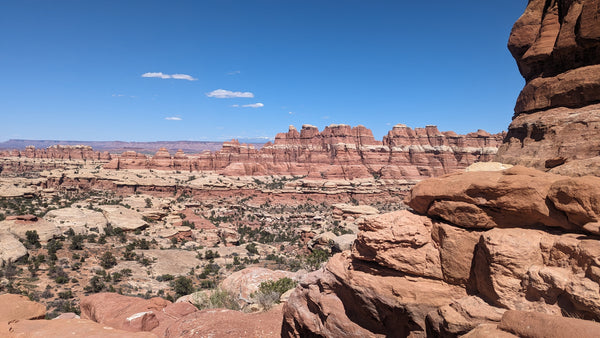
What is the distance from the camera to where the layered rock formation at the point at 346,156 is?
101m

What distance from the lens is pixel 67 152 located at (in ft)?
469

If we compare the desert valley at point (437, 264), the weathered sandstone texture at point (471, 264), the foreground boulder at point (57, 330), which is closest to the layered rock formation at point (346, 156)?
the desert valley at point (437, 264)

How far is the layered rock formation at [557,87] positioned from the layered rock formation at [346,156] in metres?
82.2

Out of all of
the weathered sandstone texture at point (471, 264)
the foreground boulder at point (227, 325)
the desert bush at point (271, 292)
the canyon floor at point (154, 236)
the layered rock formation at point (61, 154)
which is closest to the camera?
the weathered sandstone texture at point (471, 264)

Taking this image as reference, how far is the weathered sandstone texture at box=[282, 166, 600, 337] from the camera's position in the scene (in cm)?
556

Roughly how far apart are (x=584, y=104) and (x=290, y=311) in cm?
1271

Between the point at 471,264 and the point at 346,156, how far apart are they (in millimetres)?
101314

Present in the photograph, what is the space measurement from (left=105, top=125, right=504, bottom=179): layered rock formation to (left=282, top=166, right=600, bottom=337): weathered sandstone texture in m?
86.6

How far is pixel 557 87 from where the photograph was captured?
37.6ft

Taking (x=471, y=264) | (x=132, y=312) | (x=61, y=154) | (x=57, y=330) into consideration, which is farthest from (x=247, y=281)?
(x=61, y=154)

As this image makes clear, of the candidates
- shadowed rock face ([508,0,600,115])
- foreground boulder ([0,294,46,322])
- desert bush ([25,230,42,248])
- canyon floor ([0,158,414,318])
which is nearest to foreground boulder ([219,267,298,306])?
canyon floor ([0,158,414,318])

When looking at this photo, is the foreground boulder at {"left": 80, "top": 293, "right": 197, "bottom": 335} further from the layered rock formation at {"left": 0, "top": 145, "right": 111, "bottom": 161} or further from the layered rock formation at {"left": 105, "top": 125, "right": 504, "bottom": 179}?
the layered rock formation at {"left": 0, "top": 145, "right": 111, "bottom": 161}

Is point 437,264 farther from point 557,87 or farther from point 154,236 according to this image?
point 154,236

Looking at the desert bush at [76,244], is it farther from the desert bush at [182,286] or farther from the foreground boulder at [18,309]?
the foreground boulder at [18,309]
